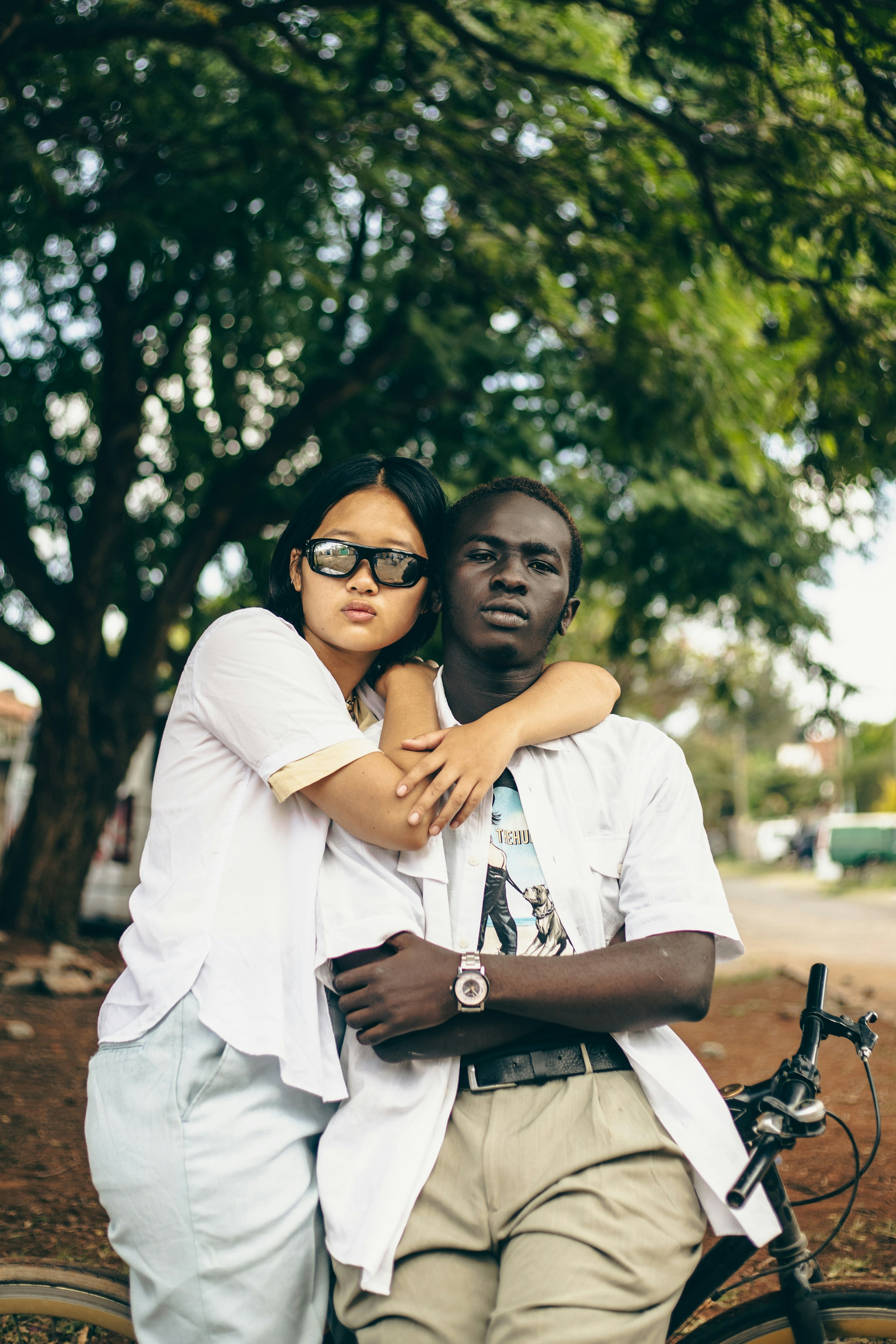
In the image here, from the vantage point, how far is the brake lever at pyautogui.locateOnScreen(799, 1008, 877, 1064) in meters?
1.76

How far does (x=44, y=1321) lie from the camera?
6.58 feet

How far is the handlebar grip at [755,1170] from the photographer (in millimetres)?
1514

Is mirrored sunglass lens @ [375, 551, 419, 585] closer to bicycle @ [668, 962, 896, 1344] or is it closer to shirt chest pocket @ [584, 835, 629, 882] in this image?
shirt chest pocket @ [584, 835, 629, 882]

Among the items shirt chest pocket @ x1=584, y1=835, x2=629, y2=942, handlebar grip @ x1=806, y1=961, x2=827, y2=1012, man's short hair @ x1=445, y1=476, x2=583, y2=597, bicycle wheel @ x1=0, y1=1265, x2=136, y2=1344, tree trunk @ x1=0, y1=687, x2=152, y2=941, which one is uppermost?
man's short hair @ x1=445, y1=476, x2=583, y2=597

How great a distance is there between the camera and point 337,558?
7.23 feet

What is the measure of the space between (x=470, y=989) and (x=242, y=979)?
41 cm

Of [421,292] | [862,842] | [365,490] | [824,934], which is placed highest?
[421,292]

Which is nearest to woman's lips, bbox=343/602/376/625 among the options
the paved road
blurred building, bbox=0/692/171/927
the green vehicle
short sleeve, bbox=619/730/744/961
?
short sleeve, bbox=619/730/744/961

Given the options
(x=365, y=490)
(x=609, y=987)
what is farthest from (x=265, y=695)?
(x=609, y=987)

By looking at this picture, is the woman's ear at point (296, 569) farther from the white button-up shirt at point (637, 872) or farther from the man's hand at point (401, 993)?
the man's hand at point (401, 993)

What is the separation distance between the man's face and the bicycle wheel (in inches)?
54.6

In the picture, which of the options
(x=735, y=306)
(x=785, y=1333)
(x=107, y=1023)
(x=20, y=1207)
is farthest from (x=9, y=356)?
(x=785, y=1333)

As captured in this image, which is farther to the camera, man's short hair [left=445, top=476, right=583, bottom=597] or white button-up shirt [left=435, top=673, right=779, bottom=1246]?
man's short hair [left=445, top=476, right=583, bottom=597]

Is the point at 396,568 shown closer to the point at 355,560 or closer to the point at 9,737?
the point at 355,560
